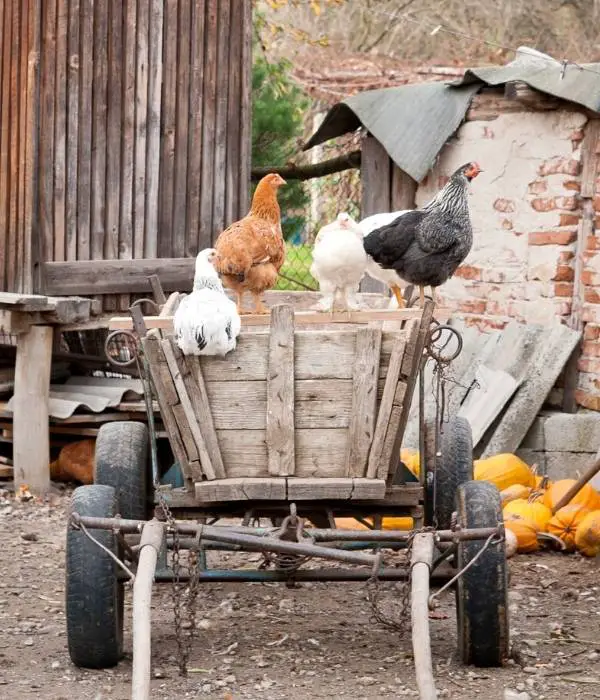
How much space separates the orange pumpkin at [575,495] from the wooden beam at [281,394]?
9.73 feet

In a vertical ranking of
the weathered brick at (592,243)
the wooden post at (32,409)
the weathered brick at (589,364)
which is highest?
the weathered brick at (592,243)

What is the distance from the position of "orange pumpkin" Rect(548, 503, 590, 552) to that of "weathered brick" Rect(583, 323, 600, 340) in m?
1.25

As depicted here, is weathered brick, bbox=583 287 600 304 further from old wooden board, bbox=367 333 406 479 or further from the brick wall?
old wooden board, bbox=367 333 406 479

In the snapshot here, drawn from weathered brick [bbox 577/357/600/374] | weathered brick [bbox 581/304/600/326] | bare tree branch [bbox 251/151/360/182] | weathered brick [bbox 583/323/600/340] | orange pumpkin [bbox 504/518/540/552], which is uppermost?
bare tree branch [bbox 251/151/360/182]

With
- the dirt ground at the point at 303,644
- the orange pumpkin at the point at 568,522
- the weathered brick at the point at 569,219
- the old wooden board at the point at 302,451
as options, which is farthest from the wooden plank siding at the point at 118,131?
the old wooden board at the point at 302,451

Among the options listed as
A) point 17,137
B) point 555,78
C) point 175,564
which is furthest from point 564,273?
point 175,564

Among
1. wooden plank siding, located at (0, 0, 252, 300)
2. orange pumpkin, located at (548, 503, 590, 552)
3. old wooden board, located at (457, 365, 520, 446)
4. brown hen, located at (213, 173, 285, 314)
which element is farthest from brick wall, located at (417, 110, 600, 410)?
brown hen, located at (213, 173, 285, 314)

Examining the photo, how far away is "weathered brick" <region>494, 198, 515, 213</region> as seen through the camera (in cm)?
A: 834

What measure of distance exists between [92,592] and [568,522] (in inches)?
130

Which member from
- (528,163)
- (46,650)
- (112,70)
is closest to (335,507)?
(46,650)

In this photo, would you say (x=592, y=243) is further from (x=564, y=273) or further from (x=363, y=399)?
(x=363, y=399)

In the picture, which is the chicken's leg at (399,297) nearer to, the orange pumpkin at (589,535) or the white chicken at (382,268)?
the white chicken at (382,268)

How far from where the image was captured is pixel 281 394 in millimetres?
4449

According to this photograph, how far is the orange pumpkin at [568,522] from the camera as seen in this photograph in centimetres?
693
